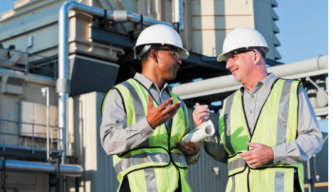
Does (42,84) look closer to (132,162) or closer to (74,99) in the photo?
(74,99)

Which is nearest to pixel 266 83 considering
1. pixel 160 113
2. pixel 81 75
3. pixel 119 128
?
pixel 160 113

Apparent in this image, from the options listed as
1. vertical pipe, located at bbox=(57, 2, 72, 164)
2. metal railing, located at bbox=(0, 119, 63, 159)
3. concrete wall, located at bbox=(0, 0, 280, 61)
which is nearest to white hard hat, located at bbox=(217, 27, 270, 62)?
metal railing, located at bbox=(0, 119, 63, 159)

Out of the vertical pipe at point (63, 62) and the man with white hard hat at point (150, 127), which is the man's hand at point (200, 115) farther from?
the vertical pipe at point (63, 62)

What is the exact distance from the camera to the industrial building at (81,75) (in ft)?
48.5

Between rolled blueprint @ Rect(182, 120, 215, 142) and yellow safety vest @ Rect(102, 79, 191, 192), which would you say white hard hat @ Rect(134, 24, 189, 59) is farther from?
rolled blueprint @ Rect(182, 120, 215, 142)

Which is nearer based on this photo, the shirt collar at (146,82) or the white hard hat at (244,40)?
the shirt collar at (146,82)

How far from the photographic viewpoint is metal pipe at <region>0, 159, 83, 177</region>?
13.6 meters

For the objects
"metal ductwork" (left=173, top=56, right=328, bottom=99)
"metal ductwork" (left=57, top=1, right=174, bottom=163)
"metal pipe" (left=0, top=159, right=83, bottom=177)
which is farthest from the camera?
"metal ductwork" (left=57, top=1, right=174, bottom=163)

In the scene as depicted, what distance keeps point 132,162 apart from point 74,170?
37.8ft

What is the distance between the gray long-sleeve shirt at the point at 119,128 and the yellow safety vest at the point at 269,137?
30 centimetres

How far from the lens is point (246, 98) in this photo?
13.5 feet

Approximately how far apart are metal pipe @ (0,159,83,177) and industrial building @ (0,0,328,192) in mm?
25

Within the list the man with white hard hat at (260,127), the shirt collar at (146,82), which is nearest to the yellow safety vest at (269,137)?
the man with white hard hat at (260,127)

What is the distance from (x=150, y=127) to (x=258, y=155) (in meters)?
0.70
